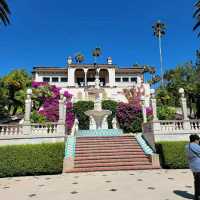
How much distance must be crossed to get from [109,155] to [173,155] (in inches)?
159

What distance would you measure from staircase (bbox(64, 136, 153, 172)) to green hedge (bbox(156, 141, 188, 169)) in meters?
0.96

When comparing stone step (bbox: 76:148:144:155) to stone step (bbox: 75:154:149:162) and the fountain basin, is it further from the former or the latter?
the fountain basin

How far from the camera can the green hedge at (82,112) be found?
26766mm

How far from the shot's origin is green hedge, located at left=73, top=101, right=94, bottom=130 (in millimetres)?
26766

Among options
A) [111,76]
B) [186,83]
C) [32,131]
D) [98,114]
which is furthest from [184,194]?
[111,76]

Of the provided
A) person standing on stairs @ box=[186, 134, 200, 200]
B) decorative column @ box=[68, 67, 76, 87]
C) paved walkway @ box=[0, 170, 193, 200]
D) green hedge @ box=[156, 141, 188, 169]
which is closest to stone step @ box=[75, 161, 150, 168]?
green hedge @ box=[156, 141, 188, 169]

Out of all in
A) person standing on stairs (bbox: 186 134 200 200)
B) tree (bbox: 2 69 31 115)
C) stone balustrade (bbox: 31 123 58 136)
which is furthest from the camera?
tree (bbox: 2 69 31 115)

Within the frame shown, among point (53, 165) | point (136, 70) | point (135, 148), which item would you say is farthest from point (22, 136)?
point (136, 70)

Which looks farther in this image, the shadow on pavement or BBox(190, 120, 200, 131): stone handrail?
BBox(190, 120, 200, 131): stone handrail

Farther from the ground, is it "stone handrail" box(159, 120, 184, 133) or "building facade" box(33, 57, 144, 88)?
"building facade" box(33, 57, 144, 88)

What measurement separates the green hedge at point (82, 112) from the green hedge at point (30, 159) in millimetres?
14236

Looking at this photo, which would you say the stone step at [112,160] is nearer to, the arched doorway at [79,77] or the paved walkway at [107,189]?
the paved walkway at [107,189]

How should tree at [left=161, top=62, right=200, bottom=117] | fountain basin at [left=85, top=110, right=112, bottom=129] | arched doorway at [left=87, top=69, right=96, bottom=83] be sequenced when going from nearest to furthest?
fountain basin at [left=85, top=110, right=112, bottom=129] < tree at [left=161, top=62, right=200, bottom=117] < arched doorway at [left=87, top=69, right=96, bottom=83]

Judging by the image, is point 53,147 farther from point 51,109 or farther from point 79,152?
point 51,109
